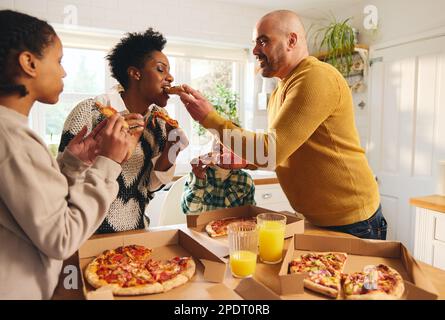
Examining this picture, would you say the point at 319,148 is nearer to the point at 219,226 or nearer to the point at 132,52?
the point at 219,226

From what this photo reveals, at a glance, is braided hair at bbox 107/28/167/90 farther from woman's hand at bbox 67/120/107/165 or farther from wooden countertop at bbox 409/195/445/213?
wooden countertop at bbox 409/195/445/213

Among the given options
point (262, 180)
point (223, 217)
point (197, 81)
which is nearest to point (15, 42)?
point (223, 217)

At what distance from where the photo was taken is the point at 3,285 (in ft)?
2.58

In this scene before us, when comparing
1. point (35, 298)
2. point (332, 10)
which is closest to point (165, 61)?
point (35, 298)

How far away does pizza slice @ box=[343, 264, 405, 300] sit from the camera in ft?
3.03

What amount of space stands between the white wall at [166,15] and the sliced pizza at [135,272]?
2735mm

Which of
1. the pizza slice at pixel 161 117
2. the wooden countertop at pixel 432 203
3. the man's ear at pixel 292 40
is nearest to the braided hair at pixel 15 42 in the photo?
the pizza slice at pixel 161 117

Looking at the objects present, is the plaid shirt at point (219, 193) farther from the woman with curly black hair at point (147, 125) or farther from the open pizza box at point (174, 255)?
the open pizza box at point (174, 255)

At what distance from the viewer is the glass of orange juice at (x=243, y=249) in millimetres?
1068

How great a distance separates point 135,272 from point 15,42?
0.69 m

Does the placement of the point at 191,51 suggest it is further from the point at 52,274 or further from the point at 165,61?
the point at 52,274

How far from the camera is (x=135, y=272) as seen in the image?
3.49ft

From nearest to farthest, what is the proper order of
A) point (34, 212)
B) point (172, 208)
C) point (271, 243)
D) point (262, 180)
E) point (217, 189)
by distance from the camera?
point (34, 212) → point (271, 243) → point (217, 189) → point (172, 208) → point (262, 180)
